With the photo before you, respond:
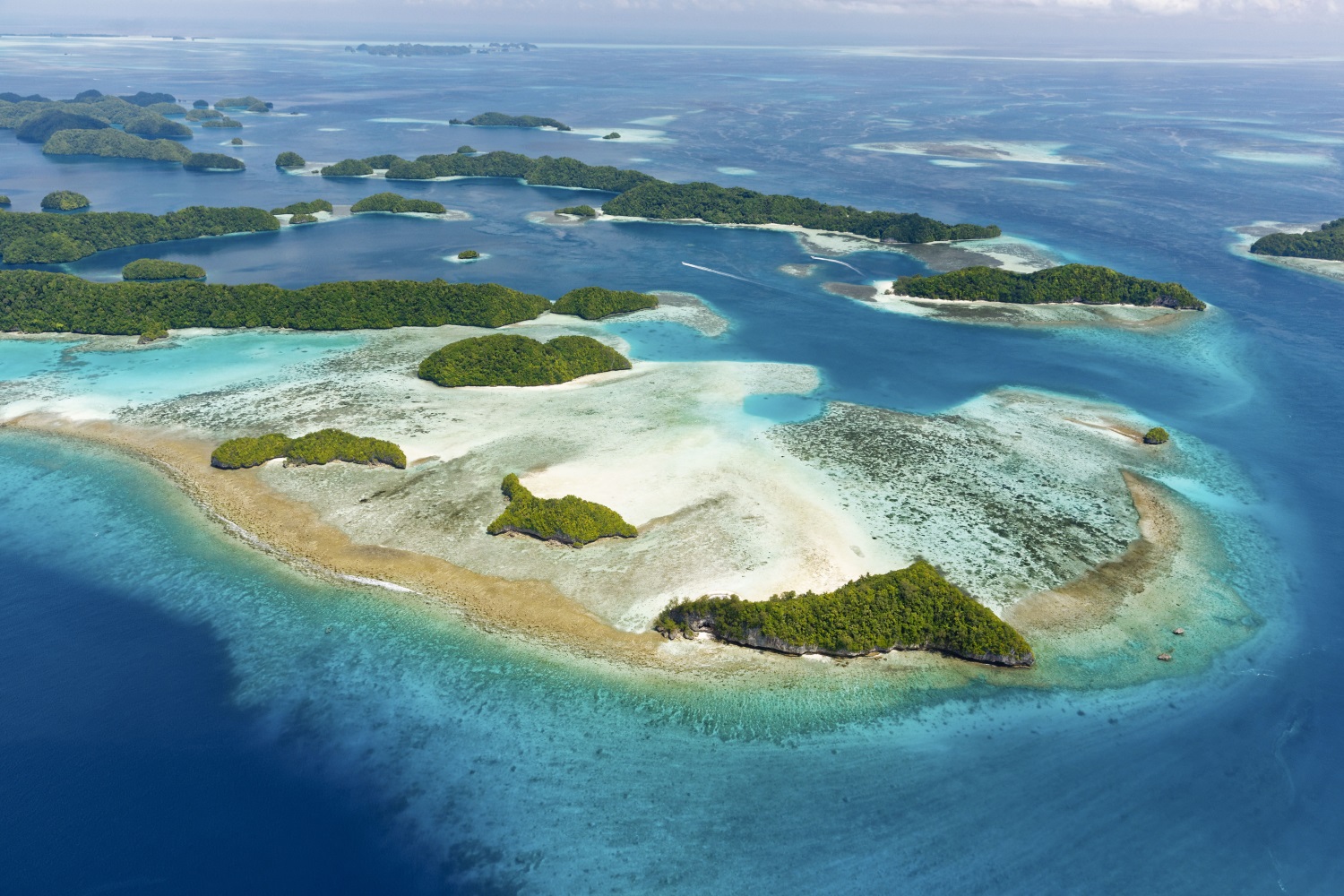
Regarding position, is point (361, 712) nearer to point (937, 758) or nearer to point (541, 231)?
point (937, 758)

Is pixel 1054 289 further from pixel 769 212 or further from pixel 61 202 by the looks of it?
pixel 61 202

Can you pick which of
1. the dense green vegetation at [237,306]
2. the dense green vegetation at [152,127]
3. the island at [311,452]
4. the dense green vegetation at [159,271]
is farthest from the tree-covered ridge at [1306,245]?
the dense green vegetation at [152,127]

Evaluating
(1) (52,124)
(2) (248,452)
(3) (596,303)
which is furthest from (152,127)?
(2) (248,452)

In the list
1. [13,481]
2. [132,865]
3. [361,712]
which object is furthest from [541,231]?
[132,865]

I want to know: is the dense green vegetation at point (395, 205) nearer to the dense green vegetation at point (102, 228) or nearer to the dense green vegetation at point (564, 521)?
the dense green vegetation at point (102, 228)

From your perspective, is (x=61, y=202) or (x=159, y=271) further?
(x=61, y=202)

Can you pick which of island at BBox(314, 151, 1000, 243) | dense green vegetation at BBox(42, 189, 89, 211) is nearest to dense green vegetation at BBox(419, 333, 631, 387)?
island at BBox(314, 151, 1000, 243)

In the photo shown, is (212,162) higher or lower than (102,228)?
higher
